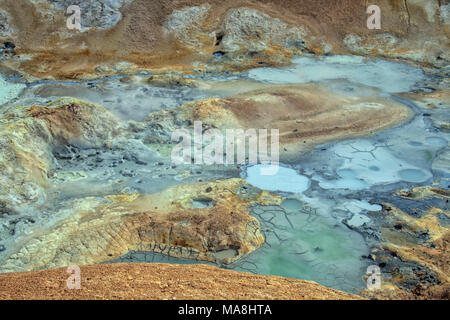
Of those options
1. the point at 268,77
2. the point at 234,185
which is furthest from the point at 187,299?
the point at 268,77

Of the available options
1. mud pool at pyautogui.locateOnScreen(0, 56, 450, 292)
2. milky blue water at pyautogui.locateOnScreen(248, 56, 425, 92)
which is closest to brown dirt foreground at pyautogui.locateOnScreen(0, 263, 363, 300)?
mud pool at pyautogui.locateOnScreen(0, 56, 450, 292)

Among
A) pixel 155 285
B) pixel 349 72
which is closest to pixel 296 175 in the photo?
pixel 155 285

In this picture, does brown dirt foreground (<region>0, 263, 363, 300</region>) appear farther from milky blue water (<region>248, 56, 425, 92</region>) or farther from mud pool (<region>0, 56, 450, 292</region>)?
milky blue water (<region>248, 56, 425, 92</region>)

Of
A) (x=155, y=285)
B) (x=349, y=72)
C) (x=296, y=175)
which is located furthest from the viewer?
(x=349, y=72)

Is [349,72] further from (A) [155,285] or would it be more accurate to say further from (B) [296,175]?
(A) [155,285]

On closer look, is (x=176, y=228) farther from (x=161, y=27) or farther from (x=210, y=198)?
(x=161, y=27)

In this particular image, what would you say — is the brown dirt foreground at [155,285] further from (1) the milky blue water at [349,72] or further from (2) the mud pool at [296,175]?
(1) the milky blue water at [349,72]

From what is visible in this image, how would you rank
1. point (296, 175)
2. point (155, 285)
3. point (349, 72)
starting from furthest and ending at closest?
point (349, 72)
point (296, 175)
point (155, 285)
